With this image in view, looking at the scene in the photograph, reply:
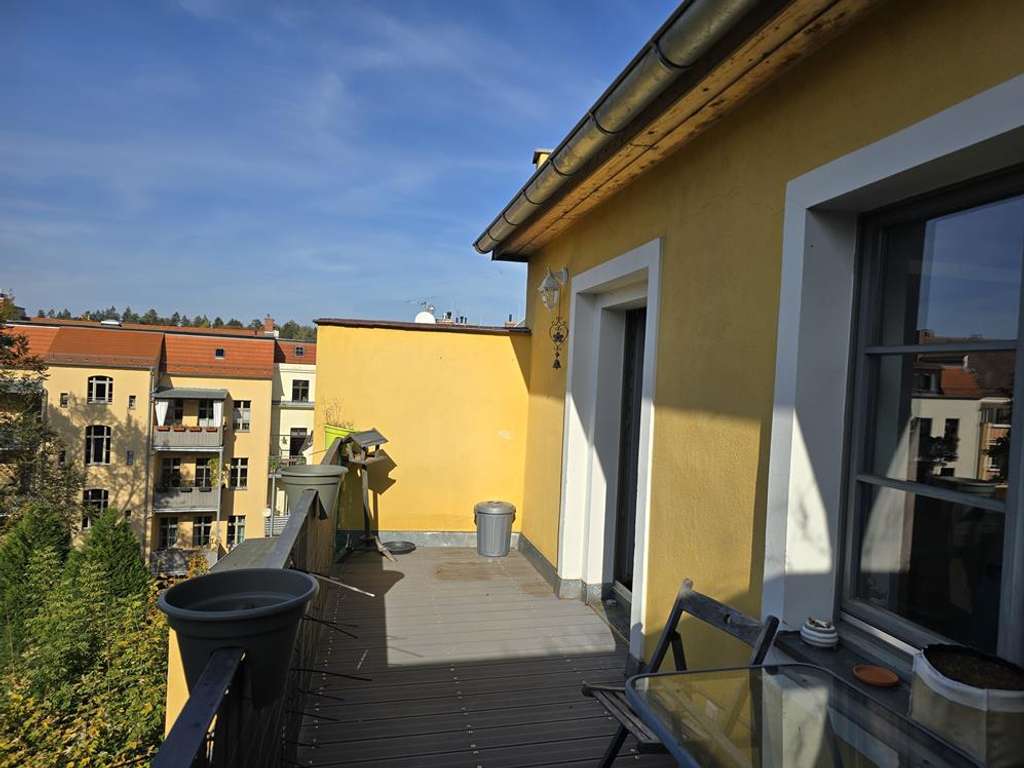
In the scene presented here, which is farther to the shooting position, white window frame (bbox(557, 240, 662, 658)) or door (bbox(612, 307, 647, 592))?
white window frame (bbox(557, 240, 662, 658))

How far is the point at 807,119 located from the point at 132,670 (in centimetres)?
1546

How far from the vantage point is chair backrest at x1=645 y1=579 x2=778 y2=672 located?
229 cm

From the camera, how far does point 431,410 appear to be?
6.99 m

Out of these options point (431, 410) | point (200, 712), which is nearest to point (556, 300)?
point (431, 410)

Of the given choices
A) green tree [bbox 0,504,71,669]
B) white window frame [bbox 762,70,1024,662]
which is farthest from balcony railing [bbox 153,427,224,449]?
white window frame [bbox 762,70,1024,662]

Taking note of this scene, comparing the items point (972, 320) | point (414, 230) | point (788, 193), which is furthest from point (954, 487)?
point (414, 230)

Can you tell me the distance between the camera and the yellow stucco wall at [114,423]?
2888cm

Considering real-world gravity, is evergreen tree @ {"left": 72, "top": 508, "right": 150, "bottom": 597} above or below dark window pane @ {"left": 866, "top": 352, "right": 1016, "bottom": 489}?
below

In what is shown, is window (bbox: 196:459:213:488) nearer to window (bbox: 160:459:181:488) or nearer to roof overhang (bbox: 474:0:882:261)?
window (bbox: 160:459:181:488)

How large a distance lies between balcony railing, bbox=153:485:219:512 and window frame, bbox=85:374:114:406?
4930 mm

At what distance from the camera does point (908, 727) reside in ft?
5.18

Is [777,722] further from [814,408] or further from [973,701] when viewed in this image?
[814,408]

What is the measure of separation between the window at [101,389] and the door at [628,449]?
3099 cm

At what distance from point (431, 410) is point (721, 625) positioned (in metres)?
4.80
